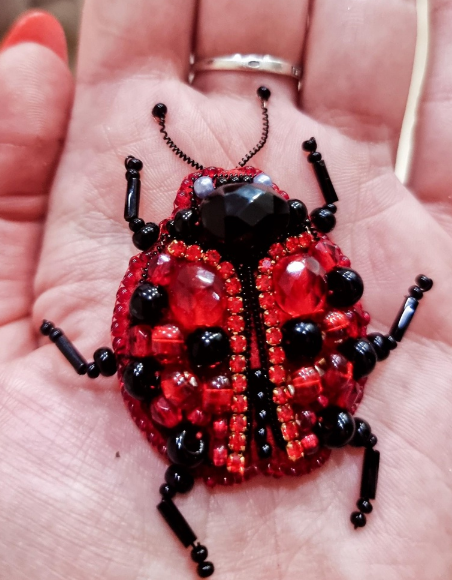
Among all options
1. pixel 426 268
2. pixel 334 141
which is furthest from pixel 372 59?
pixel 426 268

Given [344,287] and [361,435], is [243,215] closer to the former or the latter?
[344,287]

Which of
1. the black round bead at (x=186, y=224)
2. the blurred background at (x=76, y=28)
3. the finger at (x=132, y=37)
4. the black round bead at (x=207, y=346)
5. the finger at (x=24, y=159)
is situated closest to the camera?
the black round bead at (x=207, y=346)

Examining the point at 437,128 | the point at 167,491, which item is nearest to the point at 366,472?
the point at 167,491

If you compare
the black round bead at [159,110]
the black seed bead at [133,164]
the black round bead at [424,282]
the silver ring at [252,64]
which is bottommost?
the black round bead at [424,282]

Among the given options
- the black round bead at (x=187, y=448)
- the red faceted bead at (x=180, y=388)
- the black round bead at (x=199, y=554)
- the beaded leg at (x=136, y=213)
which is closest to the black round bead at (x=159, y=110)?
the beaded leg at (x=136, y=213)

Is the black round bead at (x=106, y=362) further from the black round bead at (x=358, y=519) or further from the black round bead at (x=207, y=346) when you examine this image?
the black round bead at (x=358, y=519)

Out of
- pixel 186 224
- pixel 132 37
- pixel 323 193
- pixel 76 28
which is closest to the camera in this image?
pixel 186 224
